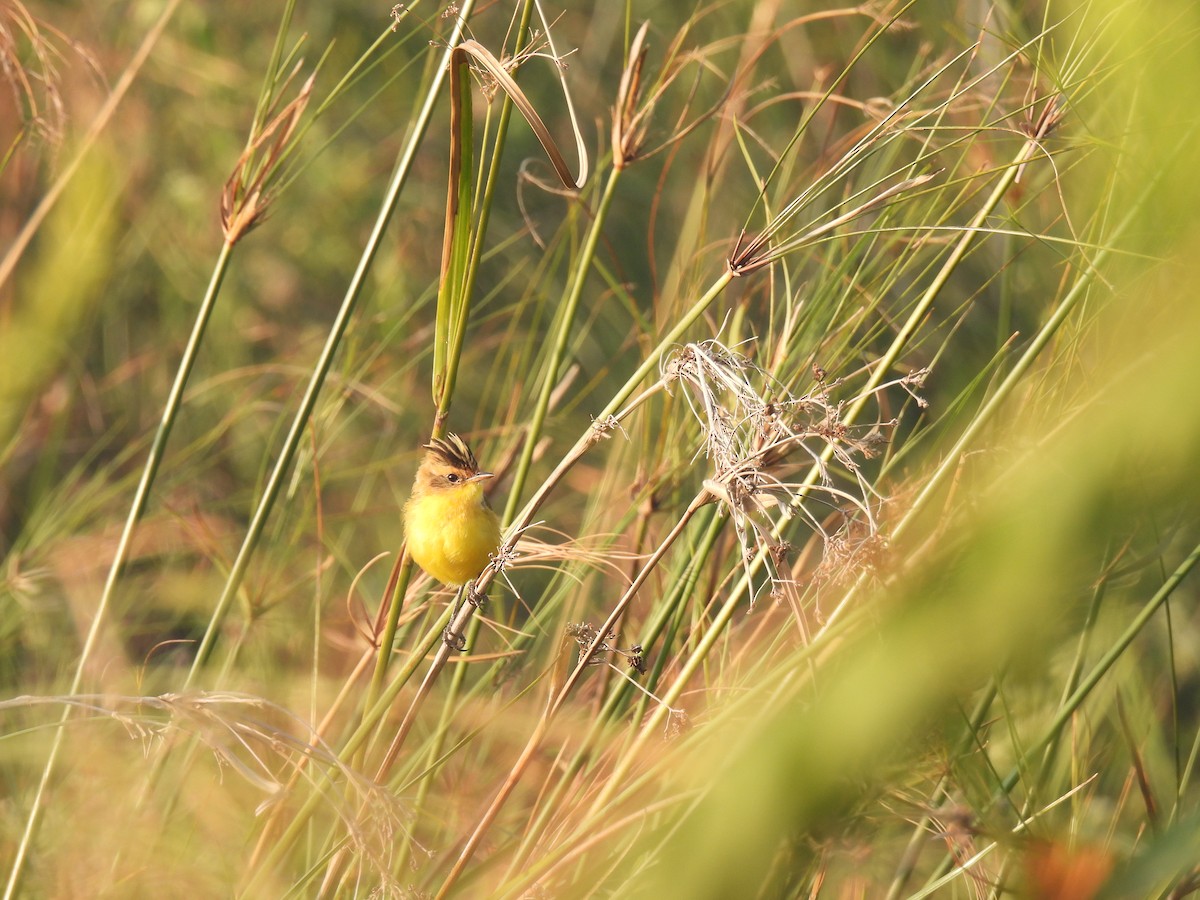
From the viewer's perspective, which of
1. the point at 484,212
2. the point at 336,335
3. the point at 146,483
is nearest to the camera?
the point at 484,212

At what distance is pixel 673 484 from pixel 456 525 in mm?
514

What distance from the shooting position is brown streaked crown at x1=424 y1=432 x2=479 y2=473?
2219 millimetres

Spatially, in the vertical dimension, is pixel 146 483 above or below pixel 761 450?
below

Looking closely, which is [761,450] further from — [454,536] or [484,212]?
[454,536]

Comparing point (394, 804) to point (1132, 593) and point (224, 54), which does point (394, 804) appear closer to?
point (1132, 593)

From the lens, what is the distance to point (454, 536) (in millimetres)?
2428

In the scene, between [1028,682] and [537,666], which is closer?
[1028,682]

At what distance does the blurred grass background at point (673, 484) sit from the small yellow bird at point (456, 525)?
0.34 feet

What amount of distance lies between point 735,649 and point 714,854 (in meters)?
2.06

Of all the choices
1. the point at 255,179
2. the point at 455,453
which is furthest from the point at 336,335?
the point at 455,453

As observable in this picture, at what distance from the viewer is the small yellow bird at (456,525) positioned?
2.38 m

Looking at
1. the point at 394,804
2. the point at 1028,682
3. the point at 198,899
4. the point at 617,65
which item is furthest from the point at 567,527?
the point at 1028,682

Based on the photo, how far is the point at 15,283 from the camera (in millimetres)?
4461

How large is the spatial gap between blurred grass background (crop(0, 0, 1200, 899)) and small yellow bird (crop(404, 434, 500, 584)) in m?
0.10
